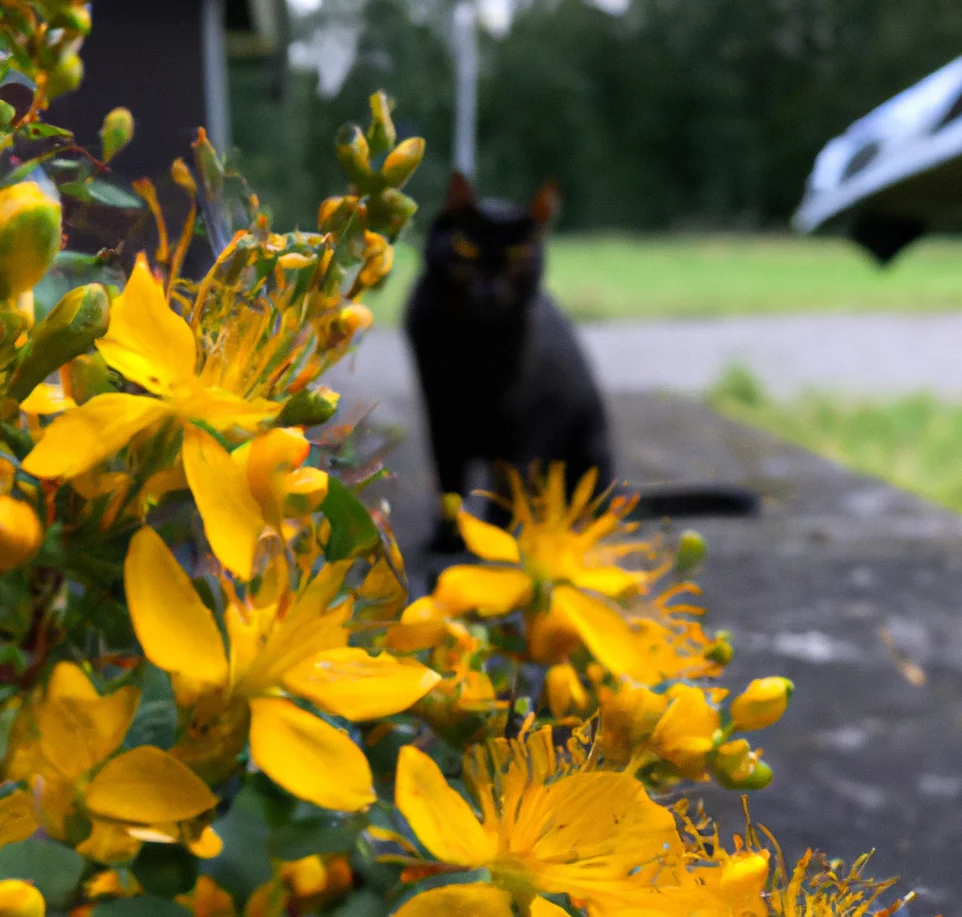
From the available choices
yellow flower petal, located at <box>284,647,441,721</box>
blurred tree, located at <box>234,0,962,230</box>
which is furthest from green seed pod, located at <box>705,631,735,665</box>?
blurred tree, located at <box>234,0,962,230</box>

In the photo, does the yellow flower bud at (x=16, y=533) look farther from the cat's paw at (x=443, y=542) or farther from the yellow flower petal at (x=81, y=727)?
the cat's paw at (x=443, y=542)

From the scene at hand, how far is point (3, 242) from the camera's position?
0.62 ft

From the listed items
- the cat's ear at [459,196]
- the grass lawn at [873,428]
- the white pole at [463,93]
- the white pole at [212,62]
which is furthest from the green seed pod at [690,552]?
the white pole at [463,93]

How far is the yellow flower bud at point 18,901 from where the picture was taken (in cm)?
17

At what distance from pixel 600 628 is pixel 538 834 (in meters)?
0.09

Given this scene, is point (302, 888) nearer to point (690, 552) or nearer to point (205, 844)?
point (205, 844)

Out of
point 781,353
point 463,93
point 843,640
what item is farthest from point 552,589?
point 463,93

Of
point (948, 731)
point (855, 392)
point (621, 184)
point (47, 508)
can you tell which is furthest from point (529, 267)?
point (621, 184)

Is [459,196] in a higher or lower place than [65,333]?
lower

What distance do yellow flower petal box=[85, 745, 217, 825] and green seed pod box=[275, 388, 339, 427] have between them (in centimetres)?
7

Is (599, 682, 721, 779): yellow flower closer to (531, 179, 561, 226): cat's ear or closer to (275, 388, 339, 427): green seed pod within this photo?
(275, 388, 339, 427): green seed pod

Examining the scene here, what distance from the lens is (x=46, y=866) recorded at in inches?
9.3

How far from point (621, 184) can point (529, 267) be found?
1272 centimetres

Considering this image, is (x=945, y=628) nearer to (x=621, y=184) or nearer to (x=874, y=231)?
(x=874, y=231)
